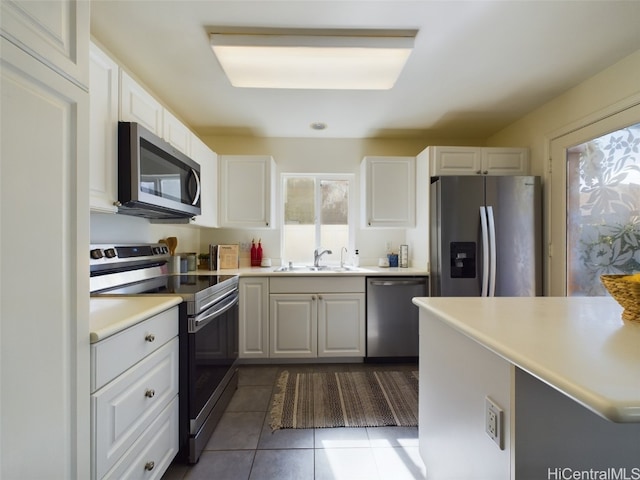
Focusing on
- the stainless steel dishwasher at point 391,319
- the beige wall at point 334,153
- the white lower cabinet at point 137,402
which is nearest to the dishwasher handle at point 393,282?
the stainless steel dishwasher at point 391,319

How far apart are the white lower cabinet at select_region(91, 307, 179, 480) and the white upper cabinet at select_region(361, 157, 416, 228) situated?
2.16 meters

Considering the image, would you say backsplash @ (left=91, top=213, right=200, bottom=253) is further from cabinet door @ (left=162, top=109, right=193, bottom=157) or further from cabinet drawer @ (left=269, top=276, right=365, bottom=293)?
cabinet drawer @ (left=269, top=276, right=365, bottom=293)

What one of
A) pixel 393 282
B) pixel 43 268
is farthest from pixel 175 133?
pixel 393 282

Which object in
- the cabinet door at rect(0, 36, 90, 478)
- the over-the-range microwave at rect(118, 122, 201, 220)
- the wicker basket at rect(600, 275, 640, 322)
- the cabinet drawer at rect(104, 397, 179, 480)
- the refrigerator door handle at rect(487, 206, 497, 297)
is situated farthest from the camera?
the refrigerator door handle at rect(487, 206, 497, 297)

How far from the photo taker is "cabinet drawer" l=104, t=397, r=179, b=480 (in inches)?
39.6

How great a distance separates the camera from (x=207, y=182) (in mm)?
2512

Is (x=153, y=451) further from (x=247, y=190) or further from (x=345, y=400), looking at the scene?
(x=247, y=190)

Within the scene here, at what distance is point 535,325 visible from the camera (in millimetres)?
815

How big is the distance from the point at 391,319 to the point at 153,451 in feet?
6.55

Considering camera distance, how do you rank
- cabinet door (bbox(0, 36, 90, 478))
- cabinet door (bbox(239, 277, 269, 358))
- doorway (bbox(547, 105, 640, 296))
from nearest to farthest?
cabinet door (bbox(0, 36, 90, 478)), doorway (bbox(547, 105, 640, 296)), cabinet door (bbox(239, 277, 269, 358))

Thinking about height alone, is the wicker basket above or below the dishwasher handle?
above

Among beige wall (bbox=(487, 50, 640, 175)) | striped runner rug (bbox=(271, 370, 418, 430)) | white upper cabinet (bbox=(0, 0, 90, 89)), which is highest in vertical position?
beige wall (bbox=(487, 50, 640, 175))

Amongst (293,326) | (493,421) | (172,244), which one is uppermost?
(172,244)

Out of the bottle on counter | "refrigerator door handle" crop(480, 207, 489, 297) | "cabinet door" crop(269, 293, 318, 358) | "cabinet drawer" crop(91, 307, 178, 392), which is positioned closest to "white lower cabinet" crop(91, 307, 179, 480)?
"cabinet drawer" crop(91, 307, 178, 392)
